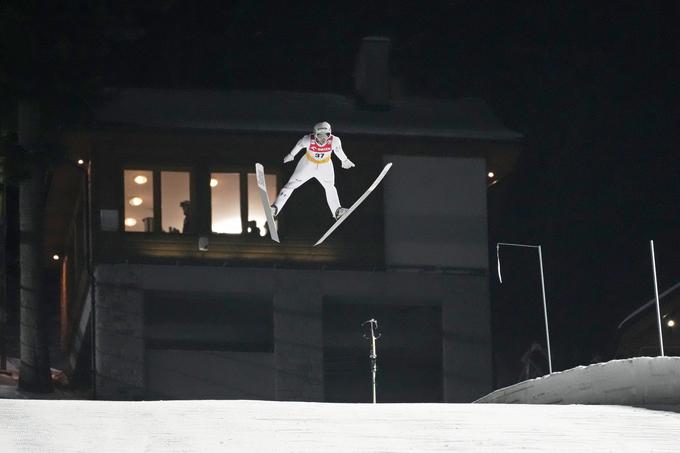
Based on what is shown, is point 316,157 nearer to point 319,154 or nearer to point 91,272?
point 319,154

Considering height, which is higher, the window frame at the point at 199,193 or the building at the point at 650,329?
the window frame at the point at 199,193

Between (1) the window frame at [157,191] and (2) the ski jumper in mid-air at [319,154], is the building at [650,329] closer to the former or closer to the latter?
(1) the window frame at [157,191]

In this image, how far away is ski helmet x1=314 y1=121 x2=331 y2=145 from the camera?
21.6 m

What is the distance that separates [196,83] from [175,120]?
2.48m

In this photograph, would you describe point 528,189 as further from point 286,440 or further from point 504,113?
point 286,440

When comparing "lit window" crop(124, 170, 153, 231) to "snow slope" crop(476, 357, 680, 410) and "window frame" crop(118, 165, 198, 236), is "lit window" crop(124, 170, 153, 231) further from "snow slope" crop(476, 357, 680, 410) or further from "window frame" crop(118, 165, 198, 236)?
"snow slope" crop(476, 357, 680, 410)

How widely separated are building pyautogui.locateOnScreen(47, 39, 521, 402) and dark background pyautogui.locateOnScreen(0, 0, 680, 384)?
202 centimetres

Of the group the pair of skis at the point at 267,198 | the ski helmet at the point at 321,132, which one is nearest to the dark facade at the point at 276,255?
the pair of skis at the point at 267,198

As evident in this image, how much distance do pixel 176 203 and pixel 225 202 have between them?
941 millimetres

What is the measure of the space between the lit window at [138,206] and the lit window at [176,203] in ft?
0.79

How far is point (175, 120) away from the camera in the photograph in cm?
3189

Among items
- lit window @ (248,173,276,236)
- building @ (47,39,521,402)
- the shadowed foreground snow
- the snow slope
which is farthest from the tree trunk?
the shadowed foreground snow

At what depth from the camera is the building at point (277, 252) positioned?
29703 millimetres

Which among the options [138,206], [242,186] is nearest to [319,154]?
[242,186]
